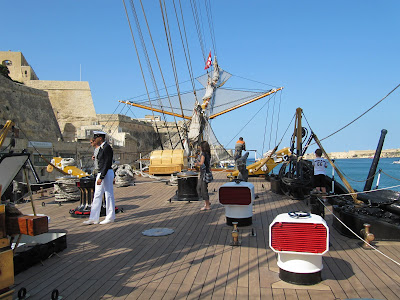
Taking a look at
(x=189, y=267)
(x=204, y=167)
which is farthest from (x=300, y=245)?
(x=204, y=167)

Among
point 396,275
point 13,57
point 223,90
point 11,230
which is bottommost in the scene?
point 396,275

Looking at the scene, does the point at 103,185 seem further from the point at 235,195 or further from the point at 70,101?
the point at 70,101

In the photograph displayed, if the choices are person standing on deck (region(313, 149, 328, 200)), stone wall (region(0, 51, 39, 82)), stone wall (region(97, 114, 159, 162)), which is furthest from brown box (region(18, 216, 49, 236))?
stone wall (region(0, 51, 39, 82))

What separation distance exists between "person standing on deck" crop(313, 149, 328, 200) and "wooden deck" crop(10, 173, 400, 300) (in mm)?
2009

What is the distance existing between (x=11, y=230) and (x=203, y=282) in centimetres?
172

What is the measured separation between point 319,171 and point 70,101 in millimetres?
50639

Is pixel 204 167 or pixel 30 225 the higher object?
pixel 204 167

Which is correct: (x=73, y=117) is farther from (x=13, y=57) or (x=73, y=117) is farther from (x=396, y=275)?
(x=396, y=275)

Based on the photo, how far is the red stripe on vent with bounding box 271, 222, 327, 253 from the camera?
9.81 feet

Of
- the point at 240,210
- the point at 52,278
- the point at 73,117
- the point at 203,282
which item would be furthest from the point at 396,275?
the point at 73,117

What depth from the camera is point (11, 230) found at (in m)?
2.47

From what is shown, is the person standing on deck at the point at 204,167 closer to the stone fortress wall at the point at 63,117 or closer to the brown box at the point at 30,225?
the brown box at the point at 30,225

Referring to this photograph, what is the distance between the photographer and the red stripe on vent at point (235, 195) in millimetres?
5062

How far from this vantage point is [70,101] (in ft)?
170
